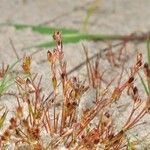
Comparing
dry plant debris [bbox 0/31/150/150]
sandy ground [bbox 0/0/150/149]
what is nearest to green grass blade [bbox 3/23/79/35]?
sandy ground [bbox 0/0/150/149]

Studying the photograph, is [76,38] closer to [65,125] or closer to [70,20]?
[70,20]

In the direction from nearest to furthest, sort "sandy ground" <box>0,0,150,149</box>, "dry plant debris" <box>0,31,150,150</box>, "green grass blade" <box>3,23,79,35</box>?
1. "dry plant debris" <box>0,31,150,150</box>
2. "sandy ground" <box>0,0,150,149</box>
3. "green grass blade" <box>3,23,79,35</box>

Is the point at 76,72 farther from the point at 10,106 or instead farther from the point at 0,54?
the point at 10,106

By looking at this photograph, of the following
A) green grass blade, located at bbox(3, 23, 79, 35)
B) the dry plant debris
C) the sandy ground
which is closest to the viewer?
the dry plant debris

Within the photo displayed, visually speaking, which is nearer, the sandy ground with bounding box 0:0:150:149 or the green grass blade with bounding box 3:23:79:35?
the sandy ground with bounding box 0:0:150:149

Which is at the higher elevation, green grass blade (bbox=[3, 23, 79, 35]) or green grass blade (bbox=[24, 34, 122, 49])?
green grass blade (bbox=[3, 23, 79, 35])

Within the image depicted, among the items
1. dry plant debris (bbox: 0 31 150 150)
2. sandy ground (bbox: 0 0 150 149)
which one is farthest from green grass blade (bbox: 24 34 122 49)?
dry plant debris (bbox: 0 31 150 150)

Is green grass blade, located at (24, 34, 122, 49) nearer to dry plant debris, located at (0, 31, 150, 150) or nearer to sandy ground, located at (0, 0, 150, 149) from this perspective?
sandy ground, located at (0, 0, 150, 149)

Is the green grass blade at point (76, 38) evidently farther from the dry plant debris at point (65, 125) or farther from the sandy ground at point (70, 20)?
the dry plant debris at point (65, 125)
